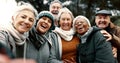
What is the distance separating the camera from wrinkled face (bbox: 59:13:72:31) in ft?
10.7

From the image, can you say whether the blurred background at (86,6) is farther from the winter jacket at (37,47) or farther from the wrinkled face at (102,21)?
the winter jacket at (37,47)

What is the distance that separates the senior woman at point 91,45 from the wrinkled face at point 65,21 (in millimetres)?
79

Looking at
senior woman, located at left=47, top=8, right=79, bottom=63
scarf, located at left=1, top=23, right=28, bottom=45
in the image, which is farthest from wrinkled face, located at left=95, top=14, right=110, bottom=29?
scarf, located at left=1, top=23, right=28, bottom=45

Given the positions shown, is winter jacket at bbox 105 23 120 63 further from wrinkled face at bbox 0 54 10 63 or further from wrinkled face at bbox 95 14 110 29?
wrinkled face at bbox 0 54 10 63

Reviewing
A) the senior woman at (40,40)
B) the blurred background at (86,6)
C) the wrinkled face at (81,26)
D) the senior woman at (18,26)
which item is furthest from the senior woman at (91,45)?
the blurred background at (86,6)

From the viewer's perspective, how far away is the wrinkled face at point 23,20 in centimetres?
228

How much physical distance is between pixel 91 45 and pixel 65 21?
47 centimetres

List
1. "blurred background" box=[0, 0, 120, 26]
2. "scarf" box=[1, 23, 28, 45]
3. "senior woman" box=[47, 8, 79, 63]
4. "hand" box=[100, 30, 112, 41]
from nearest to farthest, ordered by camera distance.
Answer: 1. "scarf" box=[1, 23, 28, 45]
2. "senior woman" box=[47, 8, 79, 63]
3. "hand" box=[100, 30, 112, 41]
4. "blurred background" box=[0, 0, 120, 26]

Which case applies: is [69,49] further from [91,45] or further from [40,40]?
[40,40]

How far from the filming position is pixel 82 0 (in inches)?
469

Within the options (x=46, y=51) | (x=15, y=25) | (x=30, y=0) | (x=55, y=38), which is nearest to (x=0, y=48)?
(x=15, y=25)

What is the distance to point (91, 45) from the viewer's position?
3.29 metres

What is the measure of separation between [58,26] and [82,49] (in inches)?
18.5

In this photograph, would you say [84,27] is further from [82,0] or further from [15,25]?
[82,0]
